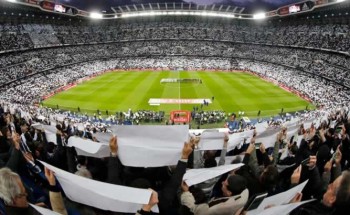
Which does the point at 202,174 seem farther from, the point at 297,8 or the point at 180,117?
the point at 297,8

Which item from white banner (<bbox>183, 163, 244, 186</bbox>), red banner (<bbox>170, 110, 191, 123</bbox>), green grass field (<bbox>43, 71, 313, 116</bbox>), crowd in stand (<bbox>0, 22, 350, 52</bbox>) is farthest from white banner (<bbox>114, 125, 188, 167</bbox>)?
crowd in stand (<bbox>0, 22, 350, 52</bbox>)

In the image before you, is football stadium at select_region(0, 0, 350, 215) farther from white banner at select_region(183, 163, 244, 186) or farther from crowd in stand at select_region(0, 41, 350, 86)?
crowd in stand at select_region(0, 41, 350, 86)

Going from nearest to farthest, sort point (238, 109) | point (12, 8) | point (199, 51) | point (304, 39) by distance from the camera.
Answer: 1. point (238, 109)
2. point (12, 8)
3. point (304, 39)
4. point (199, 51)

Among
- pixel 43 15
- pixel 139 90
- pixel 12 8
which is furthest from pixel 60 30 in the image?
pixel 139 90

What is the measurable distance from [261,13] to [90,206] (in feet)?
341

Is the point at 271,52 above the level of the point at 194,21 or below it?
below

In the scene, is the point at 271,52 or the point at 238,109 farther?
the point at 271,52

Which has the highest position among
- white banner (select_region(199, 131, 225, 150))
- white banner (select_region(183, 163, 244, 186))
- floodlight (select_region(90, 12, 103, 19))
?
floodlight (select_region(90, 12, 103, 19))

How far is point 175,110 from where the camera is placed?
123 ft

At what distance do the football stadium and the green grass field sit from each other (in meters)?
0.28

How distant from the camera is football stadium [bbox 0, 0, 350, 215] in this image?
15.6 ft

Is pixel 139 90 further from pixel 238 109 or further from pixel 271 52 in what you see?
pixel 271 52

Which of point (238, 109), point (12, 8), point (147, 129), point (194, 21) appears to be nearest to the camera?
point (147, 129)

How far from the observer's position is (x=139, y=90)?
49.3m
